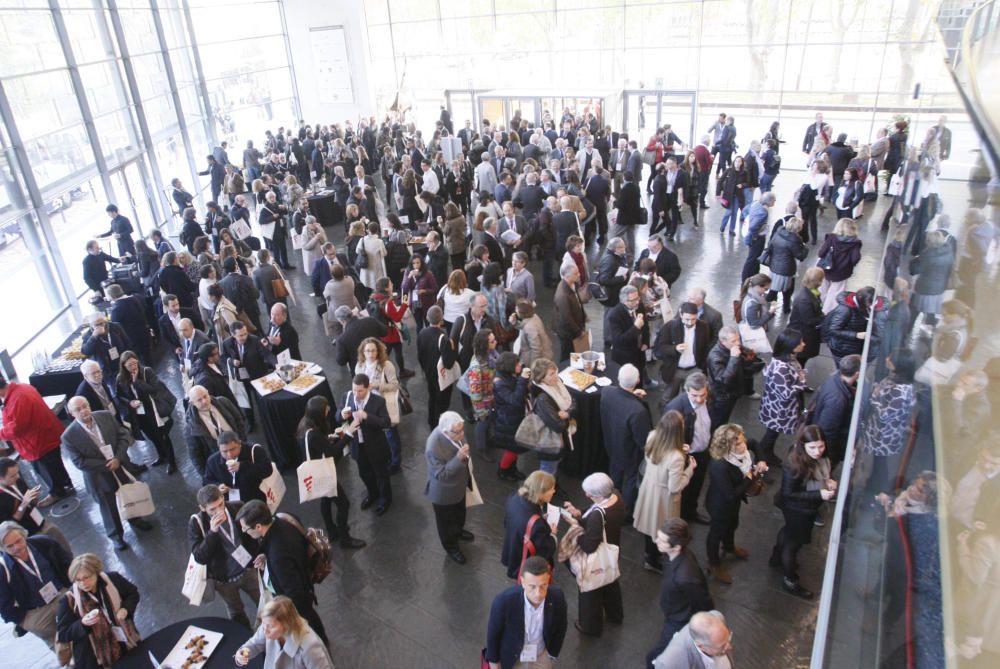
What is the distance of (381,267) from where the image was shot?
909 centimetres

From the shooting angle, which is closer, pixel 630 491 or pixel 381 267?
pixel 630 491

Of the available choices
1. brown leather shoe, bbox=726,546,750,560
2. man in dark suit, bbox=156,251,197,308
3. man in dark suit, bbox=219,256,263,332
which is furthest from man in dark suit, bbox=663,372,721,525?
man in dark suit, bbox=156,251,197,308

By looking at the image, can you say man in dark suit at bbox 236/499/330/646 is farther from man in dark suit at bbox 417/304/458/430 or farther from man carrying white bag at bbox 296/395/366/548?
man in dark suit at bbox 417/304/458/430

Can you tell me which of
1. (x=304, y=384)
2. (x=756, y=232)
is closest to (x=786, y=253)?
(x=756, y=232)

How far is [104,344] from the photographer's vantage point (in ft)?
23.7

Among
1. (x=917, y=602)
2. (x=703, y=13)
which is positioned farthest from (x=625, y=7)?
(x=917, y=602)

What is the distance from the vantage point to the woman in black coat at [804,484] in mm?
4449

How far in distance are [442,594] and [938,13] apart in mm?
17707

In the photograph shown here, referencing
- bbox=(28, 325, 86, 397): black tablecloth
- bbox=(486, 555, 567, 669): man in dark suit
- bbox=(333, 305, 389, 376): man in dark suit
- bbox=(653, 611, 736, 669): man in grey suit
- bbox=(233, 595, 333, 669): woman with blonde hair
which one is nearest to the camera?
bbox=(653, 611, 736, 669): man in grey suit

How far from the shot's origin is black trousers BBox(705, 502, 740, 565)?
4840 mm

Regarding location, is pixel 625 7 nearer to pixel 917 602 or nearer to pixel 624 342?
pixel 624 342

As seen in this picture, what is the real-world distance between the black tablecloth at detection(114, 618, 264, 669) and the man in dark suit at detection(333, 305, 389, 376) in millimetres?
3168

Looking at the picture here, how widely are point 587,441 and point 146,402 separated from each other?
4.56 metres

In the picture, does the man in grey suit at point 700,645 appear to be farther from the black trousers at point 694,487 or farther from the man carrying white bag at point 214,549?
the man carrying white bag at point 214,549
